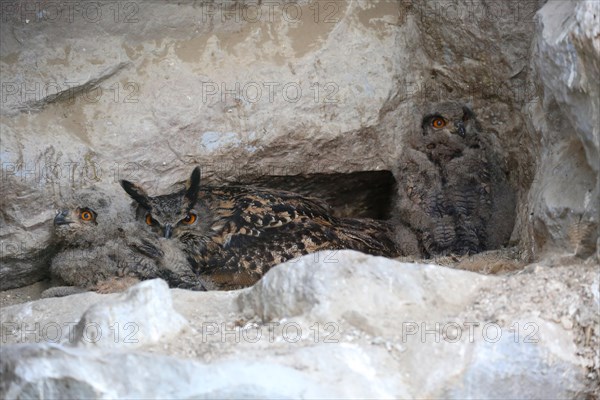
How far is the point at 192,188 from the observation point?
6.25m

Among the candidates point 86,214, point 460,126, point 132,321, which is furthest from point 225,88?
point 132,321

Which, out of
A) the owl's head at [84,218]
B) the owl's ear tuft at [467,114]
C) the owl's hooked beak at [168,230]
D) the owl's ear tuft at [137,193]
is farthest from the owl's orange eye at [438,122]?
the owl's head at [84,218]

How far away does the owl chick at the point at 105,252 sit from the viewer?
5.99 metres

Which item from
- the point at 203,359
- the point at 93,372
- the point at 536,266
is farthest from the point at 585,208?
the point at 93,372

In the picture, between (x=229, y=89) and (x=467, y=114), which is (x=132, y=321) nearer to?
(x=229, y=89)

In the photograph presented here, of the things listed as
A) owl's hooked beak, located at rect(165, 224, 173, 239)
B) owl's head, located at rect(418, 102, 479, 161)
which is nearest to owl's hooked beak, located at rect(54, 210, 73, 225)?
owl's hooked beak, located at rect(165, 224, 173, 239)

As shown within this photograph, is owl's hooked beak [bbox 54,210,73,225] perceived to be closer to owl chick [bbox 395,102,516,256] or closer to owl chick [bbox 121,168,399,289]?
owl chick [bbox 121,168,399,289]

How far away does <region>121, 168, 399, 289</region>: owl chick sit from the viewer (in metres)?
6.18

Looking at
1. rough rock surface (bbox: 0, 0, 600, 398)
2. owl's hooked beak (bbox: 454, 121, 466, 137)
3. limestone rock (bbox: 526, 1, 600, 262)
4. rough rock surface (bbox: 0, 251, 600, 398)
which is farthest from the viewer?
owl's hooked beak (bbox: 454, 121, 466, 137)

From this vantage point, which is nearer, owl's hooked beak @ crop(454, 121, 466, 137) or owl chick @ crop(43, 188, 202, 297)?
owl chick @ crop(43, 188, 202, 297)

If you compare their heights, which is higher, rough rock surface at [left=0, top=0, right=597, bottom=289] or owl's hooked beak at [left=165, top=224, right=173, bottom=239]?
rough rock surface at [left=0, top=0, right=597, bottom=289]

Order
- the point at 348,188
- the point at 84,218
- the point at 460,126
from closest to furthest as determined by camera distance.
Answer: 1. the point at 84,218
2. the point at 460,126
3. the point at 348,188

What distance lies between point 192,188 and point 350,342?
8.77 ft

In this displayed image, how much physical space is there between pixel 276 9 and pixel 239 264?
187cm
